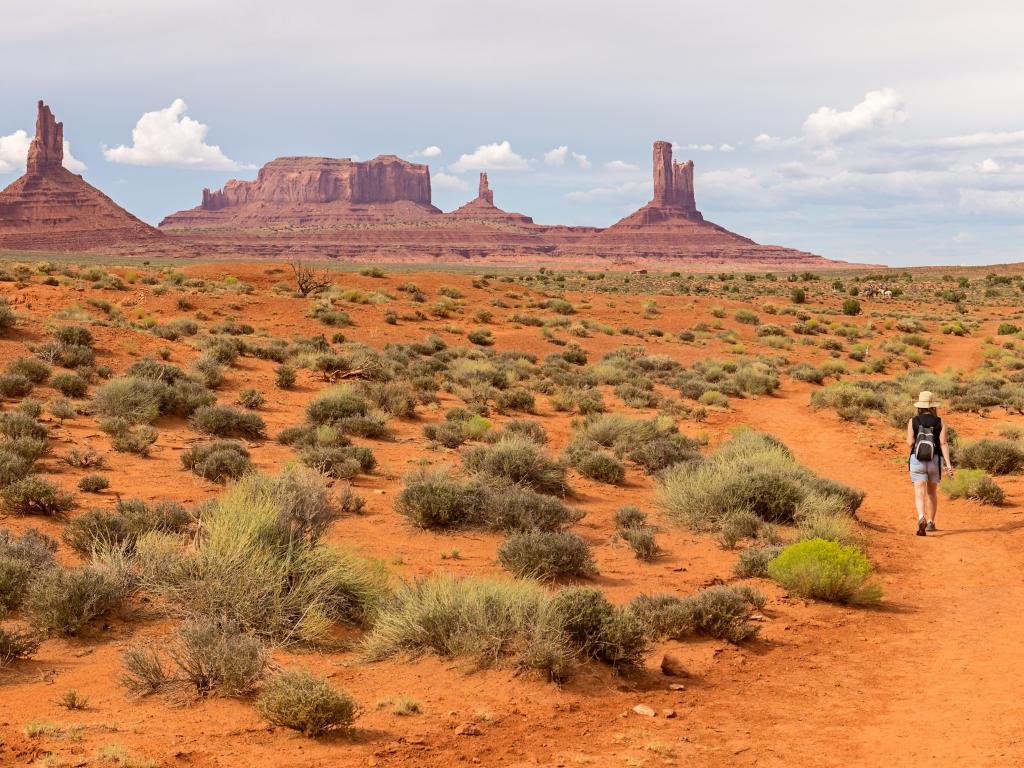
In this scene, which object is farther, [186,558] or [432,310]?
[432,310]

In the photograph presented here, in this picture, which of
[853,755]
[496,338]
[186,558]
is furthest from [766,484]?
[496,338]

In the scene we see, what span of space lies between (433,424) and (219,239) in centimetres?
15495

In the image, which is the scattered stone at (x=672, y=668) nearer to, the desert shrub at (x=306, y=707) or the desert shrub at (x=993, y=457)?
the desert shrub at (x=306, y=707)

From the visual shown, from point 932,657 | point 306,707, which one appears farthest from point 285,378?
point 932,657

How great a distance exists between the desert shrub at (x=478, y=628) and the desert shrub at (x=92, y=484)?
5747mm

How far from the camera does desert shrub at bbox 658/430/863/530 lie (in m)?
11.5

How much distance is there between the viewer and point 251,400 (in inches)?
683

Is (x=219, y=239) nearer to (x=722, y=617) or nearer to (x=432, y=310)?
(x=432, y=310)

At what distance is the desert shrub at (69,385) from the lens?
1605cm

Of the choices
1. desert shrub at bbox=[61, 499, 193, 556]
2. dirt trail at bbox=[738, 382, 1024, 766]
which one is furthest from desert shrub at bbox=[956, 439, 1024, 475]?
desert shrub at bbox=[61, 499, 193, 556]

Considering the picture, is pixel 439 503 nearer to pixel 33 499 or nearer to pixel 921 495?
pixel 33 499

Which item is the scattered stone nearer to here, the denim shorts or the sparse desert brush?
the sparse desert brush

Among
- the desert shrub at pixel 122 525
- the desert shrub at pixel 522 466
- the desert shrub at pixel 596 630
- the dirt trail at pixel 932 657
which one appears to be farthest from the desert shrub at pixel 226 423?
the dirt trail at pixel 932 657

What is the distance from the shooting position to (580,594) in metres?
6.66
